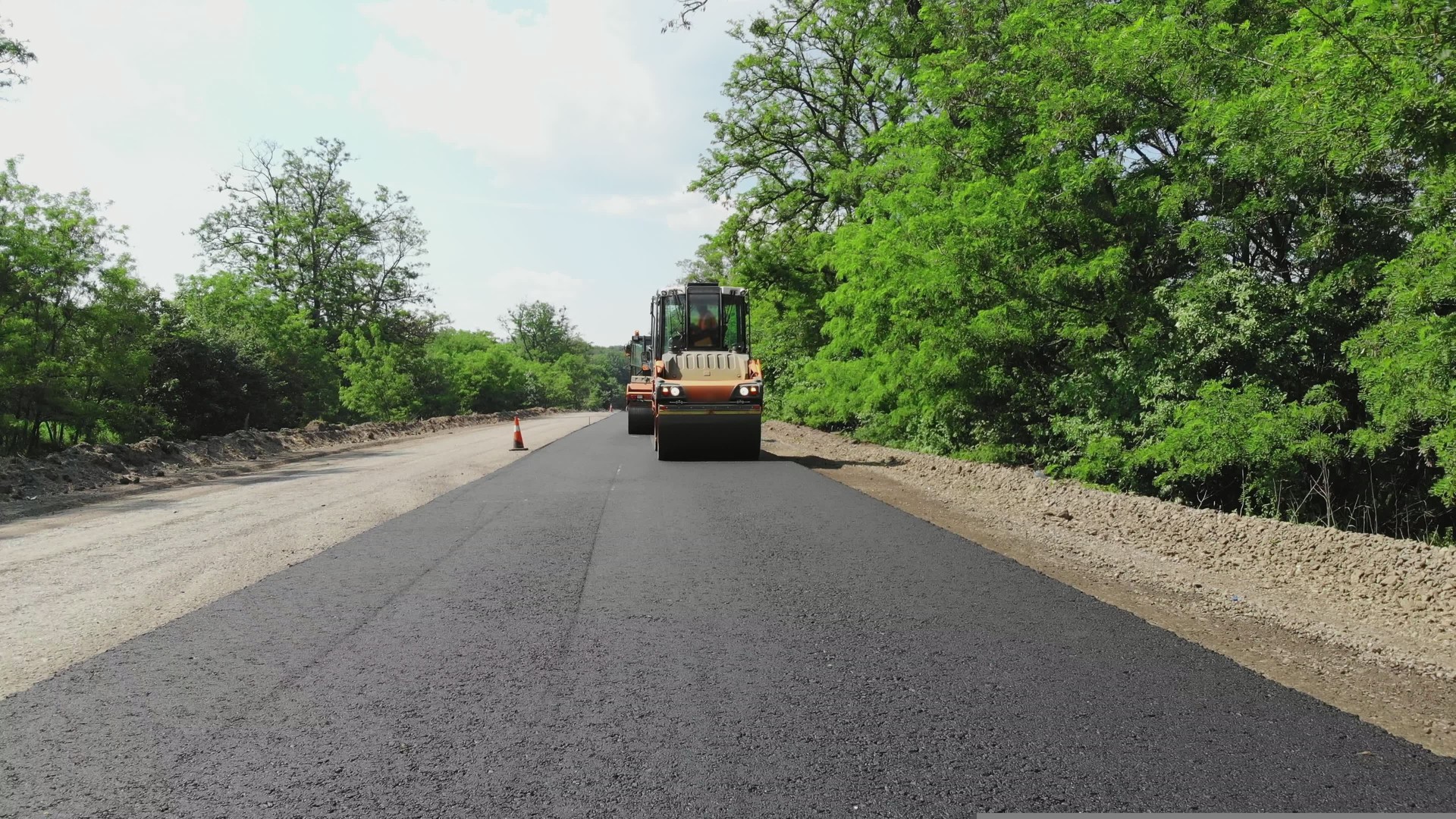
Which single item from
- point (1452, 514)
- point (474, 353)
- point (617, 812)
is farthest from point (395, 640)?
point (474, 353)

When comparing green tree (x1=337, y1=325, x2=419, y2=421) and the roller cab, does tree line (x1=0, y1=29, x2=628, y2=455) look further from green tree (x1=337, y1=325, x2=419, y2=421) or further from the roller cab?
the roller cab

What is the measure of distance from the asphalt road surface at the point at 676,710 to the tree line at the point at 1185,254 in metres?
5.82

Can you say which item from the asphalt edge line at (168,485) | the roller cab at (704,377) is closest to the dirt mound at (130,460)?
the asphalt edge line at (168,485)

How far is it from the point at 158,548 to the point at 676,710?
712 cm

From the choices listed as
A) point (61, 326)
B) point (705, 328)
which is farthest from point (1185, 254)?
point (61, 326)

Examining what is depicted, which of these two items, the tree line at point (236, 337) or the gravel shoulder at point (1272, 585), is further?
the tree line at point (236, 337)

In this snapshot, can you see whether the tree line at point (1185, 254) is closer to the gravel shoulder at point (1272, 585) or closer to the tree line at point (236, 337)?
the gravel shoulder at point (1272, 585)

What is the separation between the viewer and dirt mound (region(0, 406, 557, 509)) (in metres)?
12.9

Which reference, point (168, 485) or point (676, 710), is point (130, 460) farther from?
point (676, 710)

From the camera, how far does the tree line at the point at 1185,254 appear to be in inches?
332

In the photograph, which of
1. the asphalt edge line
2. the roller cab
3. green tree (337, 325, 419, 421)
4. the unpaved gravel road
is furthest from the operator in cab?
green tree (337, 325, 419, 421)

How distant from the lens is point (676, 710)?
3.86 metres

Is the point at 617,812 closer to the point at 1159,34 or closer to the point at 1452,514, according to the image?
the point at 1159,34

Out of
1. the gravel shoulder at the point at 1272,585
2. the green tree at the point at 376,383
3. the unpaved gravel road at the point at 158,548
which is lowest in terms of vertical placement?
the unpaved gravel road at the point at 158,548
